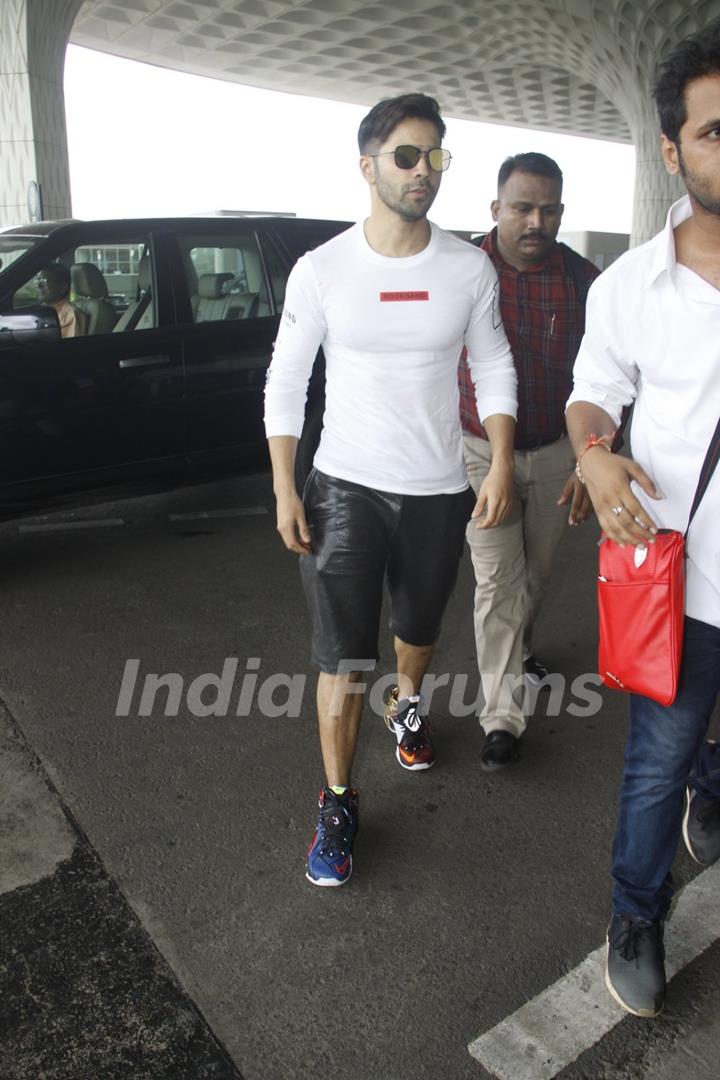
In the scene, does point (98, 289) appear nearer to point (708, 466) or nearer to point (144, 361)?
point (144, 361)

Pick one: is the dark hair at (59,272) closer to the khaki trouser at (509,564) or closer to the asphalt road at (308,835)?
the asphalt road at (308,835)

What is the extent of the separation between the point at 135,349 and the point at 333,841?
362 centimetres

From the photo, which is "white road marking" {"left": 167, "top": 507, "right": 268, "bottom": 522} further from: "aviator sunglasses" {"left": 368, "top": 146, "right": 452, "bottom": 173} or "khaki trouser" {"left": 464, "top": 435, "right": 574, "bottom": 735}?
"aviator sunglasses" {"left": 368, "top": 146, "right": 452, "bottom": 173}

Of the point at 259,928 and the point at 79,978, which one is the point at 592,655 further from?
the point at 79,978

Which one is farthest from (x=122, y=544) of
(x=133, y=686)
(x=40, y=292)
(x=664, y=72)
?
(x=664, y=72)

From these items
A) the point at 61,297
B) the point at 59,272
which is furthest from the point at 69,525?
the point at 59,272

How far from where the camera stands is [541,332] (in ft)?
10.9

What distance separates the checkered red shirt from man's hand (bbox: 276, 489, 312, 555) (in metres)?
1.07

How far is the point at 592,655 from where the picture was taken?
14.1ft

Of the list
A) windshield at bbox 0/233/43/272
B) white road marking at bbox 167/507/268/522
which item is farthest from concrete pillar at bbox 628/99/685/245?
windshield at bbox 0/233/43/272

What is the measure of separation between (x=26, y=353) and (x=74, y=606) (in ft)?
4.59

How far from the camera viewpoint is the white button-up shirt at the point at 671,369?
1.95 metres

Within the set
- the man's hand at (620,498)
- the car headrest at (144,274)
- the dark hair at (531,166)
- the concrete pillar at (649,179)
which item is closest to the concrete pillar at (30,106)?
the car headrest at (144,274)

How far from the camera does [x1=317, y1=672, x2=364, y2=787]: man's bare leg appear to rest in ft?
9.09
